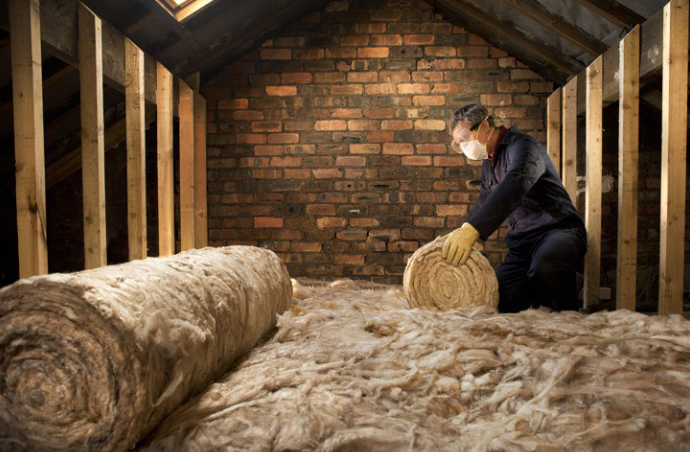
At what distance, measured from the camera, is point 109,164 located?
399cm

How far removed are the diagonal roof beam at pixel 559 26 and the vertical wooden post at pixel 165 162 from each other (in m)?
2.29

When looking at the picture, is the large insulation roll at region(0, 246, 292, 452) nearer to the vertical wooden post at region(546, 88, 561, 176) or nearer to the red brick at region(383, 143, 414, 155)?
the red brick at region(383, 143, 414, 155)

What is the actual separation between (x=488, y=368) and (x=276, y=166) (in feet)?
9.89

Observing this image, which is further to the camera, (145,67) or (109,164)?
(109,164)

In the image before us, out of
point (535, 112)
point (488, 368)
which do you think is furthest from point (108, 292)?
point (535, 112)

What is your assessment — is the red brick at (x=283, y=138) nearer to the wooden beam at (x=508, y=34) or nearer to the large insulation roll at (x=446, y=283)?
the wooden beam at (x=508, y=34)

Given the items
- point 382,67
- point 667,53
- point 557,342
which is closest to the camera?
point 557,342

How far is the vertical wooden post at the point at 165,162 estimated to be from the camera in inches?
125

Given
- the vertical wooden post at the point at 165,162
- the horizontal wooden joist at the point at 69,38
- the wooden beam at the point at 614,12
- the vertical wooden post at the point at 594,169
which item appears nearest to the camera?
the horizontal wooden joist at the point at 69,38

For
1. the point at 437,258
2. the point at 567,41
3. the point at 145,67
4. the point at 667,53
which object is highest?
the point at 567,41

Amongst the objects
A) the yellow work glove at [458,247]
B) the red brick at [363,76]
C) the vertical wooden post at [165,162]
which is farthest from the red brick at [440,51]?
the yellow work glove at [458,247]

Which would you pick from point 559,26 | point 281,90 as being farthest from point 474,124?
point 281,90

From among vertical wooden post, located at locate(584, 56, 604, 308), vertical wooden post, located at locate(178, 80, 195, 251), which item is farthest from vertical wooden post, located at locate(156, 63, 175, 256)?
vertical wooden post, located at locate(584, 56, 604, 308)

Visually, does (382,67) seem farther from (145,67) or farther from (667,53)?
(667,53)
